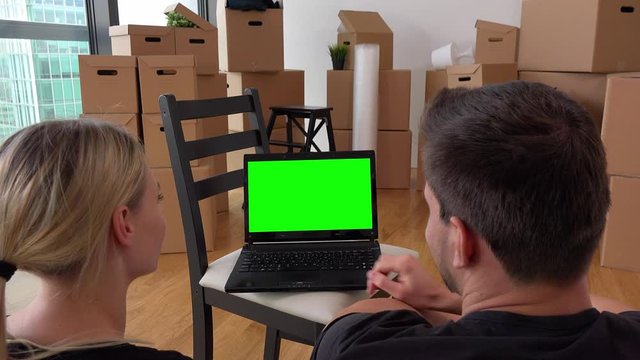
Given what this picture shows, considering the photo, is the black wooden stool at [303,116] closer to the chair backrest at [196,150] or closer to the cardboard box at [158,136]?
the cardboard box at [158,136]

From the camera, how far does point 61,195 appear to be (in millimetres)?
688

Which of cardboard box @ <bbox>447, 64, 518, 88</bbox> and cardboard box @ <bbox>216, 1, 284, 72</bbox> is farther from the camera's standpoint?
cardboard box @ <bbox>216, 1, 284, 72</bbox>

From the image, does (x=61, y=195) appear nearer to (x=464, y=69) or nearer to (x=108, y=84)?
(x=108, y=84)

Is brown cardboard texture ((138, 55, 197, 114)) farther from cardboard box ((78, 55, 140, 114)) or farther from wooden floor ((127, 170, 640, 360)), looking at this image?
wooden floor ((127, 170, 640, 360))

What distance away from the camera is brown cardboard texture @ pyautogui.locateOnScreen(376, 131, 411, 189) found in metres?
4.03

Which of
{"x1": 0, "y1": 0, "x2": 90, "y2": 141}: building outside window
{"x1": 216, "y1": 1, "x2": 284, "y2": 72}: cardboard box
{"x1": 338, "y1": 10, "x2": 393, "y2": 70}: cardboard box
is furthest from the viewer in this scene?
{"x1": 338, "y1": 10, "x2": 393, "y2": 70}: cardboard box

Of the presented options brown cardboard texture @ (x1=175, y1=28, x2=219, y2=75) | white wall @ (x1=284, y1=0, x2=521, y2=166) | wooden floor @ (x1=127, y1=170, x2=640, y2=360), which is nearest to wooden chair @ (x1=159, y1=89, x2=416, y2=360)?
wooden floor @ (x1=127, y1=170, x2=640, y2=360)

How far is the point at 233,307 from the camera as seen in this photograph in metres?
1.29

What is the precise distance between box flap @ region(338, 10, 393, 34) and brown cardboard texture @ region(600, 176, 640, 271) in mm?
2014

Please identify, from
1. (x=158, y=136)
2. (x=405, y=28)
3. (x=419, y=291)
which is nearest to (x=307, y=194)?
(x=419, y=291)

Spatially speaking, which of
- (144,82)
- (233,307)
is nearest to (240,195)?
(144,82)

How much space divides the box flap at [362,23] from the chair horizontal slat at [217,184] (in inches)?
99.8

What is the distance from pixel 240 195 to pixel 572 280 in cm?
340

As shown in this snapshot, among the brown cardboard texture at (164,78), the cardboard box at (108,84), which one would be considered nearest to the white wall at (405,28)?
the brown cardboard texture at (164,78)
